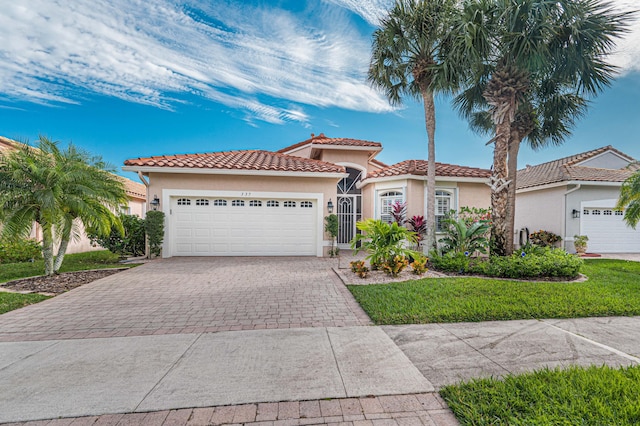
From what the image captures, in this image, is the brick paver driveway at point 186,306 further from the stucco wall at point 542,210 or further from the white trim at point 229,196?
the stucco wall at point 542,210

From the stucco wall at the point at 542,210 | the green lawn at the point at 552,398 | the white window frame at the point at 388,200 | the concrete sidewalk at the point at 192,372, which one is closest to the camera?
the green lawn at the point at 552,398

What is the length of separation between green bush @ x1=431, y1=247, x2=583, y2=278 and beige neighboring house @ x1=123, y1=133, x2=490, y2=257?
15.3 ft

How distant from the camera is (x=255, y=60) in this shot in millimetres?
11289

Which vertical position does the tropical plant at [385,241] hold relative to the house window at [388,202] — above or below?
below

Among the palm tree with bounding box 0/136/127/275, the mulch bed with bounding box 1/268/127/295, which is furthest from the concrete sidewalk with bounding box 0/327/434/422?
the palm tree with bounding box 0/136/127/275

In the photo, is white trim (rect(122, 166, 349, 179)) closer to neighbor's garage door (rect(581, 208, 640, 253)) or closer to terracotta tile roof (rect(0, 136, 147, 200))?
terracotta tile roof (rect(0, 136, 147, 200))

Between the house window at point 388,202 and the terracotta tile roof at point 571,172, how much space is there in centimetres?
828

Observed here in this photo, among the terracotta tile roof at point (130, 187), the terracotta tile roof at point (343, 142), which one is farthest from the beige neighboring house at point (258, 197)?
the terracotta tile roof at point (343, 142)

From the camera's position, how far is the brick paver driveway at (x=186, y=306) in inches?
168

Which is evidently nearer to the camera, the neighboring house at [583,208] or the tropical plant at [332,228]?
the tropical plant at [332,228]

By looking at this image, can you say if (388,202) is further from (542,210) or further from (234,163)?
(542,210)

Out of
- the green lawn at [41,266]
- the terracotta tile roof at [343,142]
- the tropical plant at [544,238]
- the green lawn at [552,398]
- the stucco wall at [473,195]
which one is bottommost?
the green lawn at [41,266]

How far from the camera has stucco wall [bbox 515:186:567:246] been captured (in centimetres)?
1417

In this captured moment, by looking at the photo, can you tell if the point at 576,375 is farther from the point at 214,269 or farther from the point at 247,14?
the point at 247,14
